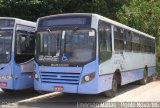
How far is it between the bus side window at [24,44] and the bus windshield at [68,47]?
35.1 inches

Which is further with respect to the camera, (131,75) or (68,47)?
(131,75)

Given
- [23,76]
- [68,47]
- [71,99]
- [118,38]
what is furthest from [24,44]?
[118,38]

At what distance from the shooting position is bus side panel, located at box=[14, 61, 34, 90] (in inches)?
501

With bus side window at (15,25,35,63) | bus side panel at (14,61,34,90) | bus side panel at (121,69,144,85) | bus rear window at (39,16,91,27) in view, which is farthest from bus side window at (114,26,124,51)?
bus side panel at (14,61,34,90)

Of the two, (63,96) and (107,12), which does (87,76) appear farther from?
(107,12)

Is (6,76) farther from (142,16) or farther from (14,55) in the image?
(142,16)

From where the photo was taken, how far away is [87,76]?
11.6 meters

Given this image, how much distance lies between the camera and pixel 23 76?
43.0 feet

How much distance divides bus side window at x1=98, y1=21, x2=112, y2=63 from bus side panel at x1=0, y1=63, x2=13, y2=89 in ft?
10.6

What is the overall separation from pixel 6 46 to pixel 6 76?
1.05 metres

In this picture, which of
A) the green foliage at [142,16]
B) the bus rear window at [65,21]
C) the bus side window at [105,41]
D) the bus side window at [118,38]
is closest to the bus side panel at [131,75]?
the bus side window at [118,38]

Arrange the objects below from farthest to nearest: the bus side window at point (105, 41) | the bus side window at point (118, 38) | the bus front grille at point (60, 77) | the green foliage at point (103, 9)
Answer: the green foliage at point (103, 9) < the bus side window at point (118, 38) < the bus side window at point (105, 41) < the bus front grille at point (60, 77)

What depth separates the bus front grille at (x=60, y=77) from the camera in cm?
1170

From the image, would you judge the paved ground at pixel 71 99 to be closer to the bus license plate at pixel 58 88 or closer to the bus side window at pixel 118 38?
the bus license plate at pixel 58 88
